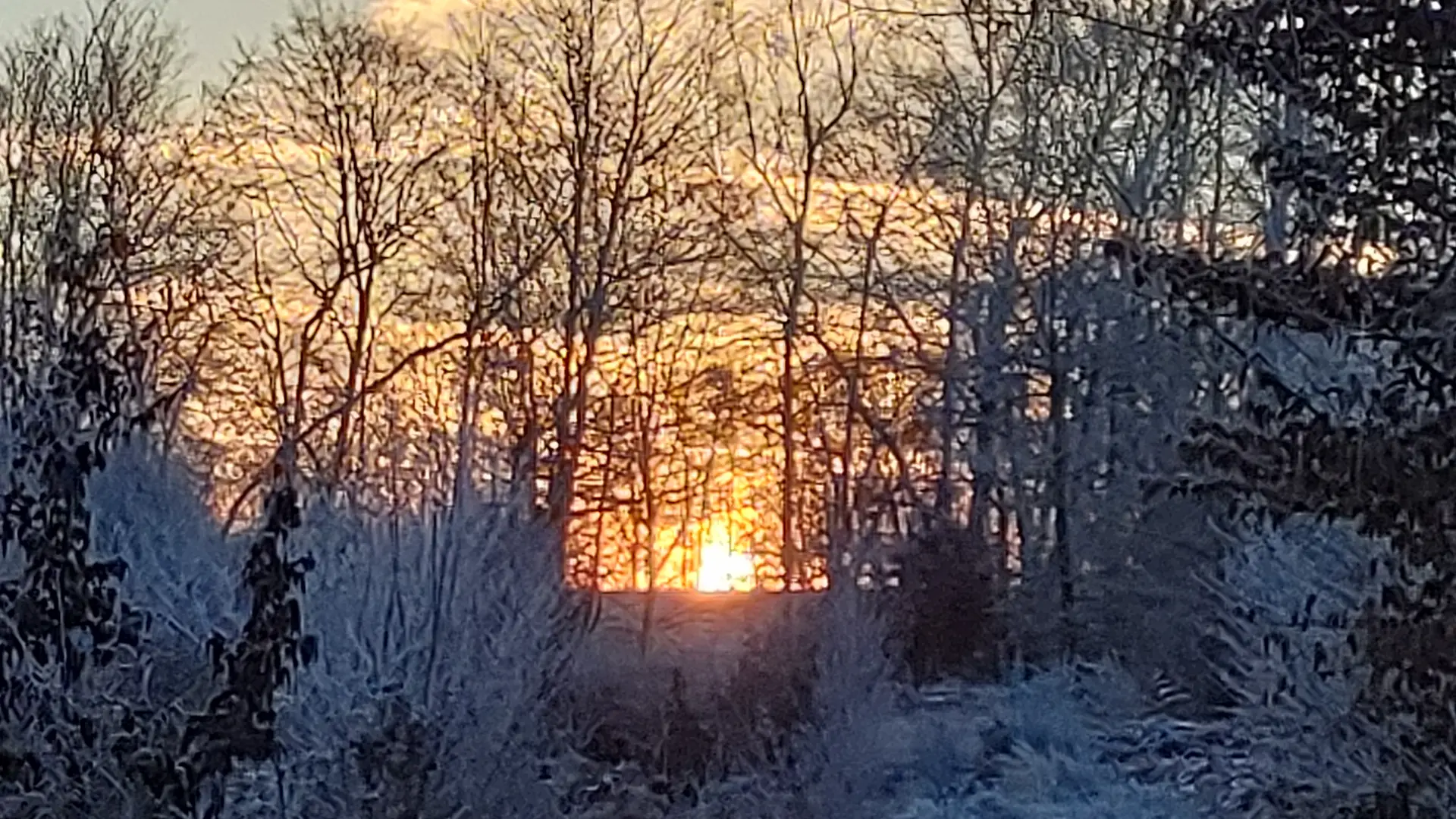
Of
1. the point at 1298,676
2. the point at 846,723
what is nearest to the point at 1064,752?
the point at 846,723

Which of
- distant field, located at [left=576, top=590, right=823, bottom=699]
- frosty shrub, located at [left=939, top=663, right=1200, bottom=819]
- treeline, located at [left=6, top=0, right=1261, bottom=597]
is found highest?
treeline, located at [left=6, top=0, right=1261, bottom=597]

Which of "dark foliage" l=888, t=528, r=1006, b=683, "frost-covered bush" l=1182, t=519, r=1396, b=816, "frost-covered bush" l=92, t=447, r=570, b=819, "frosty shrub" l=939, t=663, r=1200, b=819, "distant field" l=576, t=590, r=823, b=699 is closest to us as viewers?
"frost-covered bush" l=1182, t=519, r=1396, b=816

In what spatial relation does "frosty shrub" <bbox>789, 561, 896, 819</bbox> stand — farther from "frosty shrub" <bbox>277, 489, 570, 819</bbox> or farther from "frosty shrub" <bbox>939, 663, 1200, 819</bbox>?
"frosty shrub" <bbox>277, 489, 570, 819</bbox>

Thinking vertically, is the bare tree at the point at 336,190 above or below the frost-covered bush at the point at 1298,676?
above

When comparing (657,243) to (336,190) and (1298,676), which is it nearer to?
(336,190)

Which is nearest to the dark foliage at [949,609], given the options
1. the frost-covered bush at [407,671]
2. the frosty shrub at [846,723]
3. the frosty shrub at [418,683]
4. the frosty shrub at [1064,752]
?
the frosty shrub at [1064,752]

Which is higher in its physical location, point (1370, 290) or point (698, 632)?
point (1370, 290)

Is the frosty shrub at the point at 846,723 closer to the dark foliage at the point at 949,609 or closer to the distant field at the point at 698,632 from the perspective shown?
the distant field at the point at 698,632

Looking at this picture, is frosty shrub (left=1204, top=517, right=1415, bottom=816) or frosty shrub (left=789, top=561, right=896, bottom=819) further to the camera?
frosty shrub (left=789, top=561, right=896, bottom=819)

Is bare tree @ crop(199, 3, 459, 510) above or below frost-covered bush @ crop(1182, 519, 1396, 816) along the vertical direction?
above

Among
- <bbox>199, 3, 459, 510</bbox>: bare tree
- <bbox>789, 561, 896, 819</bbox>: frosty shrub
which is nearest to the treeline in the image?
<bbox>199, 3, 459, 510</bbox>: bare tree

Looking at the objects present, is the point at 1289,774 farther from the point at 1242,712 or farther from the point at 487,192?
the point at 487,192

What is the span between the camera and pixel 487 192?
2514 centimetres

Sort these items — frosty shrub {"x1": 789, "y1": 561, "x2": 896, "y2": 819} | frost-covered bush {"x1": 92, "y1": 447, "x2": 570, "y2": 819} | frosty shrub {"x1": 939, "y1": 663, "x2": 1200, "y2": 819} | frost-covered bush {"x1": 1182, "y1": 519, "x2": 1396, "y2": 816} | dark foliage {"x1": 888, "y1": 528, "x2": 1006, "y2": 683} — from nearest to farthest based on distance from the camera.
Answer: frost-covered bush {"x1": 1182, "y1": 519, "x2": 1396, "y2": 816}
frost-covered bush {"x1": 92, "y1": 447, "x2": 570, "y2": 819}
frosty shrub {"x1": 789, "y1": 561, "x2": 896, "y2": 819}
frosty shrub {"x1": 939, "y1": 663, "x2": 1200, "y2": 819}
dark foliage {"x1": 888, "y1": 528, "x2": 1006, "y2": 683}
